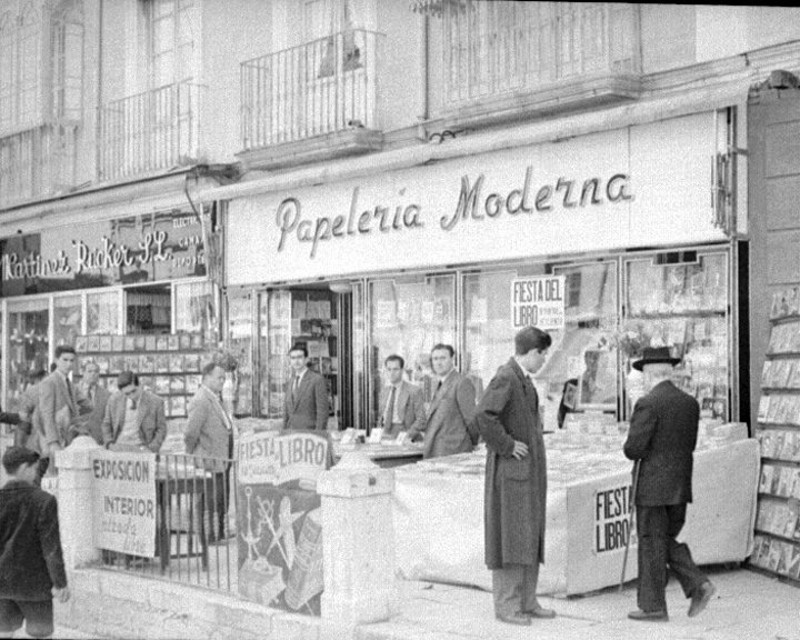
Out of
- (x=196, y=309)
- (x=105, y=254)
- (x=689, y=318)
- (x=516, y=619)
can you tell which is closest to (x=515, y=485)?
(x=516, y=619)

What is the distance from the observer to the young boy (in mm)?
8508

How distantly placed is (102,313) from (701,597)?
1469 centimetres

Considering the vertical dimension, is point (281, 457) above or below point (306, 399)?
below

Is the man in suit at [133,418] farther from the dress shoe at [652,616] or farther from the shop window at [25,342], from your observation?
the shop window at [25,342]

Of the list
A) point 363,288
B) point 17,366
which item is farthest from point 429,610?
point 17,366

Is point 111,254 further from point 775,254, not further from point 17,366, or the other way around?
point 775,254

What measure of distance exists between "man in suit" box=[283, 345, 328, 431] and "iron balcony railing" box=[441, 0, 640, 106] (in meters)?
3.25

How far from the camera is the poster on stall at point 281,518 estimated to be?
9914mm

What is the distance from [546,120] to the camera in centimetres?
1472

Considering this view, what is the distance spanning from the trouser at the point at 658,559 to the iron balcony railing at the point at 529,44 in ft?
17.9

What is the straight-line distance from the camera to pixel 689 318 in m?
13.5

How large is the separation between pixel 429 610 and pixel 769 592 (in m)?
2.70

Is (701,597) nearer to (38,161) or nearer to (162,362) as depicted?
(162,362)

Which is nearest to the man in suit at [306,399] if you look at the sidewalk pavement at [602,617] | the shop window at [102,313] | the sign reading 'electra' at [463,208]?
the sign reading 'electra' at [463,208]
